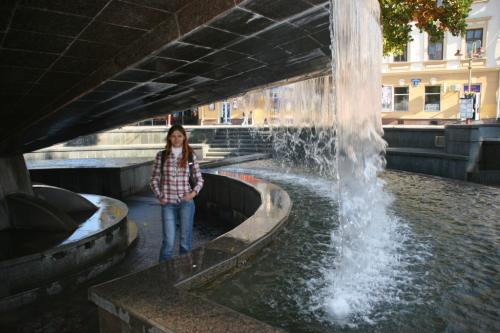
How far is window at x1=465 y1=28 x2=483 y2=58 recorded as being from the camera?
28.8 m

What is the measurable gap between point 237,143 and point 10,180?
43.6 feet

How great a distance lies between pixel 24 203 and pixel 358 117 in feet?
17.8

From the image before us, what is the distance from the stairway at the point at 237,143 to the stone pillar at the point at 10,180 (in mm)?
11172

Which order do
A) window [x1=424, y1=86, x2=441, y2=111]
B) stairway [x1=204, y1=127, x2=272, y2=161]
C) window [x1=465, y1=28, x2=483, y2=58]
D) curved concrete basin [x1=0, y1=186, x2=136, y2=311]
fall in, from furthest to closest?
window [x1=424, y1=86, x2=441, y2=111] → window [x1=465, y1=28, x2=483, y2=58] → stairway [x1=204, y1=127, x2=272, y2=161] → curved concrete basin [x1=0, y1=186, x2=136, y2=311]

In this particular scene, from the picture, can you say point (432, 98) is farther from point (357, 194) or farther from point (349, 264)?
point (349, 264)

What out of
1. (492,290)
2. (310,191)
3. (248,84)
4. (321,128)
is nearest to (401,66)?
(321,128)

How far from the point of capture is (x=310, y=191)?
838 centimetres

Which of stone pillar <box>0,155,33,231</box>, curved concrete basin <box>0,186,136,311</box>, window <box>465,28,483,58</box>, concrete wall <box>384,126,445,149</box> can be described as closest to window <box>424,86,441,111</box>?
window <box>465,28,483,58</box>

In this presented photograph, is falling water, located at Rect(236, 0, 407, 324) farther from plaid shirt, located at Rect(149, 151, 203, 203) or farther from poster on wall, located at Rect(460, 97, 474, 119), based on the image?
poster on wall, located at Rect(460, 97, 474, 119)

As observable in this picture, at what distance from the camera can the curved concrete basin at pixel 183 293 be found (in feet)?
8.07

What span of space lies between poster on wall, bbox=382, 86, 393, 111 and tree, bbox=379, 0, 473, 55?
20.8 meters

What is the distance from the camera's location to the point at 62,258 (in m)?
5.17

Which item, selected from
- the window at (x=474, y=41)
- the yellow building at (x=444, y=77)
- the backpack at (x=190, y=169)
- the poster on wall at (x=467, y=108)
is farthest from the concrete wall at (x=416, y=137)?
the window at (x=474, y=41)

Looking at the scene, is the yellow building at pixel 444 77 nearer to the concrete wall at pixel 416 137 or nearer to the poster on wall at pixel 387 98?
the poster on wall at pixel 387 98
